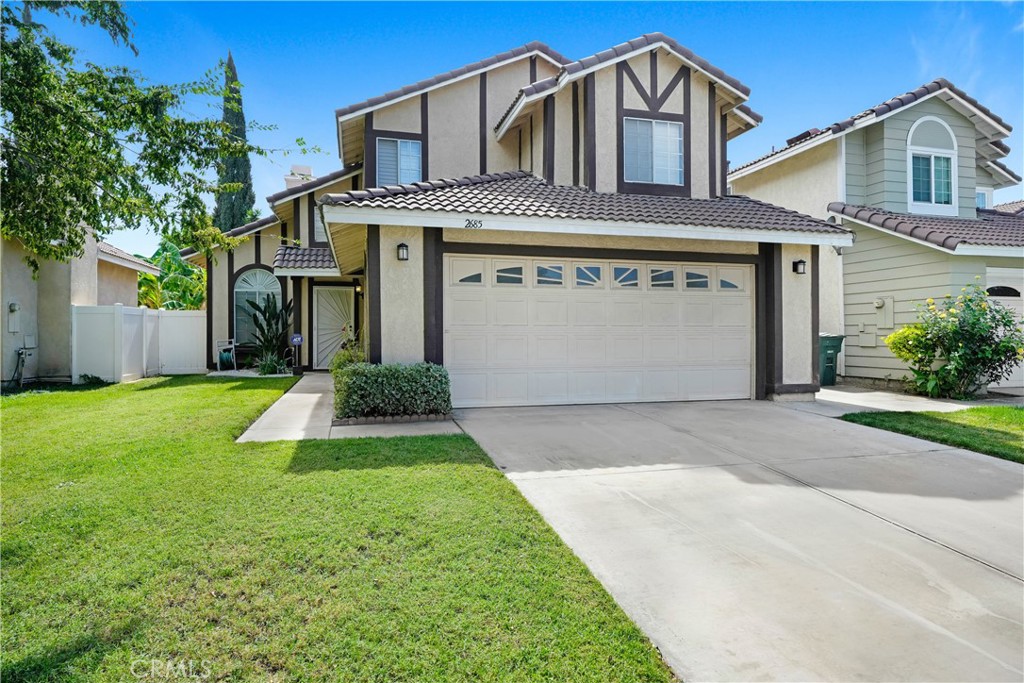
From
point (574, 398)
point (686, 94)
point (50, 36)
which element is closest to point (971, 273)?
point (686, 94)

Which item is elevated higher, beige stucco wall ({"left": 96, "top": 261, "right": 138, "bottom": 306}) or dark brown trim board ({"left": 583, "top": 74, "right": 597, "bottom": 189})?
dark brown trim board ({"left": 583, "top": 74, "right": 597, "bottom": 189})

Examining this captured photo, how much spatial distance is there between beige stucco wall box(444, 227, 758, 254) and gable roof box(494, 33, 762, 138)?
3.37 metres

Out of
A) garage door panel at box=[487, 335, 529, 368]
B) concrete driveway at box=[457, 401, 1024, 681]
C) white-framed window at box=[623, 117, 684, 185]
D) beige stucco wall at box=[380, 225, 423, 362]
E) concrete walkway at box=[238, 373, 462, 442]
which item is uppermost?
white-framed window at box=[623, 117, 684, 185]

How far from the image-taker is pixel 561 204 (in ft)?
29.5

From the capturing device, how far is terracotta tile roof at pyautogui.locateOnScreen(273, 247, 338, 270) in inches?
582

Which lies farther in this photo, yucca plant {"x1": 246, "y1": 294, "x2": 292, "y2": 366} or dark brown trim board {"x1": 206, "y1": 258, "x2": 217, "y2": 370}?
dark brown trim board {"x1": 206, "y1": 258, "x2": 217, "y2": 370}

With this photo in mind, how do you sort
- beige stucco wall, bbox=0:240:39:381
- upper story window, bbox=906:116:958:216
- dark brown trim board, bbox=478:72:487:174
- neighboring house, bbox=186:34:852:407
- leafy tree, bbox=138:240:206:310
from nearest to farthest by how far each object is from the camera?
neighboring house, bbox=186:34:852:407 < beige stucco wall, bbox=0:240:39:381 < upper story window, bbox=906:116:958:216 < dark brown trim board, bbox=478:72:487:174 < leafy tree, bbox=138:240:206:310

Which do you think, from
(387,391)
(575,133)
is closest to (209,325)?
(387,391)

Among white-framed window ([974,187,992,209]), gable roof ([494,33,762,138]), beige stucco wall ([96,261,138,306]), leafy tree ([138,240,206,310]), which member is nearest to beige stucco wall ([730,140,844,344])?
gable roof ([494,33,762,138])

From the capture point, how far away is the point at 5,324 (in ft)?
38.8

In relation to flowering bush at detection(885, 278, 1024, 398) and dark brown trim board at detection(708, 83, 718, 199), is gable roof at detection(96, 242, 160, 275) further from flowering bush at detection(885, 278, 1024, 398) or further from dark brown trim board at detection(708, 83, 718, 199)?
flowering bush at detection(885, 278, 1024, 398)

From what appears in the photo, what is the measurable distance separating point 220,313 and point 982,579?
Result: 17591 millimetres

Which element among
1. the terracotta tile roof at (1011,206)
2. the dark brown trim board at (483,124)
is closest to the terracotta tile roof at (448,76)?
the dark brown trim board at (483,124)

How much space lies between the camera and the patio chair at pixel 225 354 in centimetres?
1585
